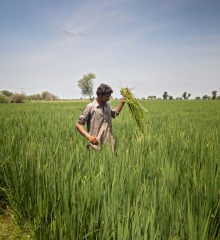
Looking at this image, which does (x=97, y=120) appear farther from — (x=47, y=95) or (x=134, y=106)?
(x=47, y=95)

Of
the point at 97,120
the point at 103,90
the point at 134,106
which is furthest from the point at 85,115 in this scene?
the point at 134,106

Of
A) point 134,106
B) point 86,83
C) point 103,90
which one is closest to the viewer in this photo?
point 103,90

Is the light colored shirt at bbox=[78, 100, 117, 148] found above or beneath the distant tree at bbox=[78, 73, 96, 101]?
beneath

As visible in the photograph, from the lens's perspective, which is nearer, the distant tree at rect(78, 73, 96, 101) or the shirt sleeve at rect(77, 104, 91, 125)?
the shirt sleeve at rect(77, 104, 91, 125)

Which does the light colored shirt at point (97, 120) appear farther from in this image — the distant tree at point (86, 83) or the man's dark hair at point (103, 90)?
the distant tree at point (86, 83)

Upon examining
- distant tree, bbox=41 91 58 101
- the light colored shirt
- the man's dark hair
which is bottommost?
the light colored shirt

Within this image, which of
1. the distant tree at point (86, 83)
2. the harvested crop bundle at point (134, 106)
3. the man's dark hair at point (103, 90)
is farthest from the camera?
the distant tree at point (86, 83)

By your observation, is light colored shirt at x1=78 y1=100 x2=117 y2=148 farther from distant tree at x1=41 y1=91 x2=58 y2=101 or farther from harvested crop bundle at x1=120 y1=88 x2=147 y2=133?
distant tree at x1=41 y1=91 x2=58 y2=101

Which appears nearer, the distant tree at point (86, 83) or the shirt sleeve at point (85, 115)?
the shirt sleeve at point (85, 115)

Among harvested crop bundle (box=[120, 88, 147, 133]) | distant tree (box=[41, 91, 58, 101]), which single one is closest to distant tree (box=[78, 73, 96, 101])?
distant tree (box=[41, 91, 58, 101])

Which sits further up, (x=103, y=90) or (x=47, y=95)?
(x=47, y=95)

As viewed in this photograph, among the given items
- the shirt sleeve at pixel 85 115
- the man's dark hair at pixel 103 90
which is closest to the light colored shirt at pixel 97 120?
the shirt sleeve at pixel 85 115

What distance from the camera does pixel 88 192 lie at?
4.45 feet

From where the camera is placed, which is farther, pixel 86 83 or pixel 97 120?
pixel 86 83
